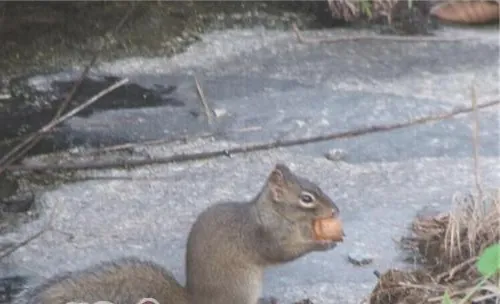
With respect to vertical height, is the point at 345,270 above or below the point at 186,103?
above

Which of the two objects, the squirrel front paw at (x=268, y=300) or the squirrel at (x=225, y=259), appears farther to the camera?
the squirrel front paw at (x=268, y=300)

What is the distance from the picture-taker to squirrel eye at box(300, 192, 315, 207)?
3615 mm

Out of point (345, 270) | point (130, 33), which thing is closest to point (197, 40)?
point (130, 33)

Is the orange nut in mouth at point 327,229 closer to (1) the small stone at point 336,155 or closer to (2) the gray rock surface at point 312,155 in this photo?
(2) the gray rock surface at point 312,155

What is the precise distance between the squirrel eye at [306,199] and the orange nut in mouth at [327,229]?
0.06m

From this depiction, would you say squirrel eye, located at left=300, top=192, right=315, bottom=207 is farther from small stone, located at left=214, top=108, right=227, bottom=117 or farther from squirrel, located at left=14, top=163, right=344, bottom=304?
small stone, located at left=214, top=108, right=227, bottom=117

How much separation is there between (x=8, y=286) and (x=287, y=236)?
920 millimetres

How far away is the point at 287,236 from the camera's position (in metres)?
3.66

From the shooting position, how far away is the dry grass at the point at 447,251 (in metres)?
3.62

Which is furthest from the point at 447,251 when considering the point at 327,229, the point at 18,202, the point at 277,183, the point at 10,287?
the point at 18,202

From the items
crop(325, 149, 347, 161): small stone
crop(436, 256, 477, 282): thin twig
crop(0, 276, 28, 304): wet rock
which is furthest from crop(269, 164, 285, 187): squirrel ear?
crop(325, 149, 347, 161): small stone

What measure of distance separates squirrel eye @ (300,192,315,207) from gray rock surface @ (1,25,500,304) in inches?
16.0

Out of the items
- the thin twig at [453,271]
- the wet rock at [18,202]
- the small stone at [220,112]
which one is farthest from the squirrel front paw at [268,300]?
the small stone at [220,112]

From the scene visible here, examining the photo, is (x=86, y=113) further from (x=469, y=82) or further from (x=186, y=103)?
(x=469, y=82)
